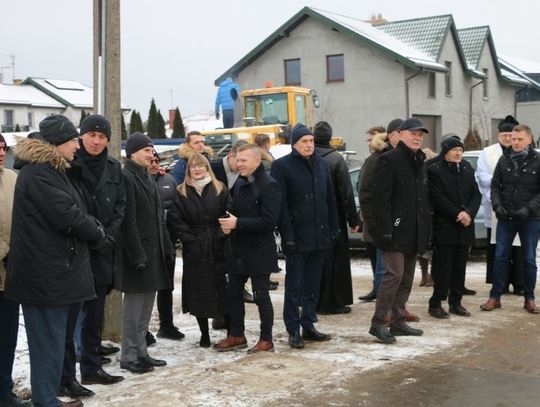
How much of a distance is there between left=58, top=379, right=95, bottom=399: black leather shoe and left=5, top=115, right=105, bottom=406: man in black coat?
54 cm

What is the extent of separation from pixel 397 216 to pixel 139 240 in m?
2.42

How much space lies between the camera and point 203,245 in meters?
6.64

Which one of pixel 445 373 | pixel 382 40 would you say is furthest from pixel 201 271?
pixel 382 40

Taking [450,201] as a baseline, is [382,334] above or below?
below

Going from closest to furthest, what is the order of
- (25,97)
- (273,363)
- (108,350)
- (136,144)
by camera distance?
(273,363)
(136,144)
(108,350)
(25,97)

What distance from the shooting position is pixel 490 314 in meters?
8.00

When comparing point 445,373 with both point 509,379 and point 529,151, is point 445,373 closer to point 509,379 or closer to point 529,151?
point 509,379

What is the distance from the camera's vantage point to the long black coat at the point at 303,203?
22.2ft

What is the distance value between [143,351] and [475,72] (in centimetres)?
3686

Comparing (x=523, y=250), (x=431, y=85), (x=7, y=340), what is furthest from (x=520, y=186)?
(x=431, y=85)

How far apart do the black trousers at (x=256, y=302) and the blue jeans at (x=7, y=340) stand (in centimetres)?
196

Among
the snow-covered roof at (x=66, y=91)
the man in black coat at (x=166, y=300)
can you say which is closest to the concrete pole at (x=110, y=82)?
the man in black coat at (x=166, y=300)

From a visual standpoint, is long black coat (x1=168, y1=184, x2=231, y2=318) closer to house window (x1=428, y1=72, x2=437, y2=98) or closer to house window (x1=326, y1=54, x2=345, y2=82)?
house window (x1=326, y1=54, x2=345, y2=82)

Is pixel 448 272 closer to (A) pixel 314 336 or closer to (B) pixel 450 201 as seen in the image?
(B) pixel 450 201
